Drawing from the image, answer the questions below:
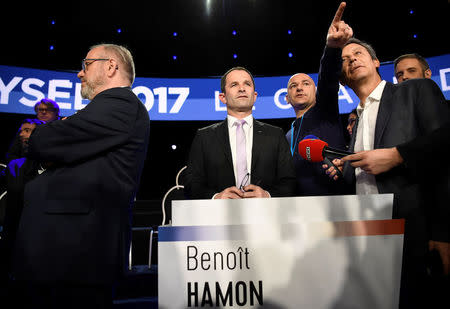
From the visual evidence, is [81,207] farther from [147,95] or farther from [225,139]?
[147,95]

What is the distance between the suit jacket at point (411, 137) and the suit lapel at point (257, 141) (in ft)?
2.23

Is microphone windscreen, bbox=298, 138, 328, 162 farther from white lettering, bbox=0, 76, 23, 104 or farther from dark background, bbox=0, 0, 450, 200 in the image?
white lettering, bbox=0, 76, 23, 104

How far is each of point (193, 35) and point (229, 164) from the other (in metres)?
4.87

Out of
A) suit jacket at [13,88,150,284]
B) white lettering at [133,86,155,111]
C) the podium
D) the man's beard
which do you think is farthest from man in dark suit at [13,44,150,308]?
white lettering at [133,86,155,111]

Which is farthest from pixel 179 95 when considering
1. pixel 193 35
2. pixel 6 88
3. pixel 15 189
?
pixel 15 189

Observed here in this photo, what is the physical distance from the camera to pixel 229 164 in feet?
6.05

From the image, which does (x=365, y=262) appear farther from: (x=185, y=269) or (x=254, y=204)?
(x=185, y=269)

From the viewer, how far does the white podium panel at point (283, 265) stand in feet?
2.91

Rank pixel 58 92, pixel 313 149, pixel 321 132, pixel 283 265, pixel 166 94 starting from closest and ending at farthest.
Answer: pixel 283 265 < pixel 313 149 < pixel 321 132 < pixel 58 92 < pixel 166 94

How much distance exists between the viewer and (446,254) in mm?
1045

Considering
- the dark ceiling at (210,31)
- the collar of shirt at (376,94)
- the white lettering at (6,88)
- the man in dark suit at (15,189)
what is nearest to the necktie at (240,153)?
the collar of shirt at (376,94)

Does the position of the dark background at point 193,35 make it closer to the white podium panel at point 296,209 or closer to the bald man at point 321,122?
the bald man at point 321,122

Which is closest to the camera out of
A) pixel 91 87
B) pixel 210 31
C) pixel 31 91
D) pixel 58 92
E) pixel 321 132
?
pixel 91 87

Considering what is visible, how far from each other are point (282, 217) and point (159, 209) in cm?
548
